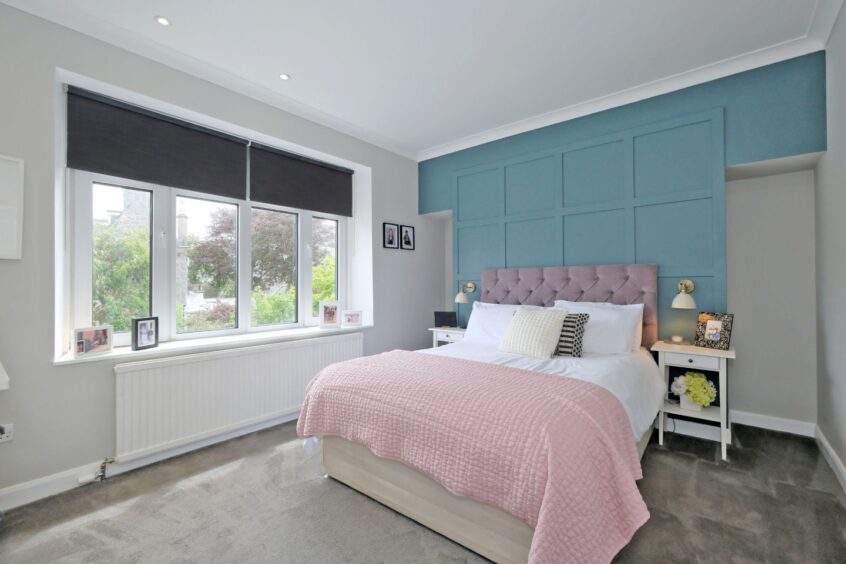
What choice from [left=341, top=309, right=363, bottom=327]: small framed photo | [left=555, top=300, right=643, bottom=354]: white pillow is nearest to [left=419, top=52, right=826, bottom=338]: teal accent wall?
[left=555, top=300, right=643, bottom=354]: white pillow

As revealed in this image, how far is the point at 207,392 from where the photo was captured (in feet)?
8.98

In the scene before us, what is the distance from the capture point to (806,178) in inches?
111

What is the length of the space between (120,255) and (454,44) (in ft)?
8.84

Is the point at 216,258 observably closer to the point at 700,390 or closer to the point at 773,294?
the point at 700,390

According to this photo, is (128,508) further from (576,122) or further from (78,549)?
(576,122)

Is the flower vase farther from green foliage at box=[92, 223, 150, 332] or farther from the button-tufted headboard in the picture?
green foliage at box=[92, 223, 150, 332]

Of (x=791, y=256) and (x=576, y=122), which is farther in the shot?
(x=576, y=122)

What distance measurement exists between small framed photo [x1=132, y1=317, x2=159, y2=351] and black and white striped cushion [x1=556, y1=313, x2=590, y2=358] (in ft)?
9.29

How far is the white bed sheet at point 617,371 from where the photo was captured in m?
2.03

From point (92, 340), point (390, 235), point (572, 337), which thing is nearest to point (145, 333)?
point (92, 340)

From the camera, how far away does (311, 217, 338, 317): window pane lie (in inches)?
152

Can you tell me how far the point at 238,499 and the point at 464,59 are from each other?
3.10 metres

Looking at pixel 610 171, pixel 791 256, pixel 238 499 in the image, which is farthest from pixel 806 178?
pixel 238 499

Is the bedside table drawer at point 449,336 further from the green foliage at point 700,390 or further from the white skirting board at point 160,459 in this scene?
the green foliage at point 700,390
